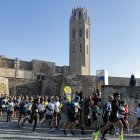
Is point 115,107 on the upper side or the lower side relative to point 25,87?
lower

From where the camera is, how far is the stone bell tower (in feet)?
283

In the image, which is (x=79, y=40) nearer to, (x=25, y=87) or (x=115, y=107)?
(x=25, y=87)

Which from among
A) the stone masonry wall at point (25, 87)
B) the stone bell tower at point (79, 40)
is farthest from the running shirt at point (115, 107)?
the stone bell tower at point (79, 40)

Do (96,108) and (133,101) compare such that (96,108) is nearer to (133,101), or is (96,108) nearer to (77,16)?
(133,101)

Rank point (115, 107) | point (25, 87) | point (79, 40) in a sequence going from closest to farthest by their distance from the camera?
point (115, 107)
point (25, 87)
point (79, 40)

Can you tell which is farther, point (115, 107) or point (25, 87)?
point (25, 87)

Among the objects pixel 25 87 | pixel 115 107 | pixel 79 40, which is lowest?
pixel 115 107

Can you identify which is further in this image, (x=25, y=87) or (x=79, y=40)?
(x=79, y=40)

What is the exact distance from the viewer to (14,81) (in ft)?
173

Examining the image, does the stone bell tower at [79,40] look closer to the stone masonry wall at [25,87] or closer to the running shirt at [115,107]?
the stone masonry wall at [25,87]

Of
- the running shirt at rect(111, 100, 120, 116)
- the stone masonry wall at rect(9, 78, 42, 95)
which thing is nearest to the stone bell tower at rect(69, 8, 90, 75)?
the stone masonry wall at rect(9, 78, 42, 95)

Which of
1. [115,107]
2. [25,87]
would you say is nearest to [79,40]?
[25,87]

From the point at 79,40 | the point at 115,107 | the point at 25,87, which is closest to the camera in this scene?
the point at 115,107

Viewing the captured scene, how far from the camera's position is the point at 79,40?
88938 mm
